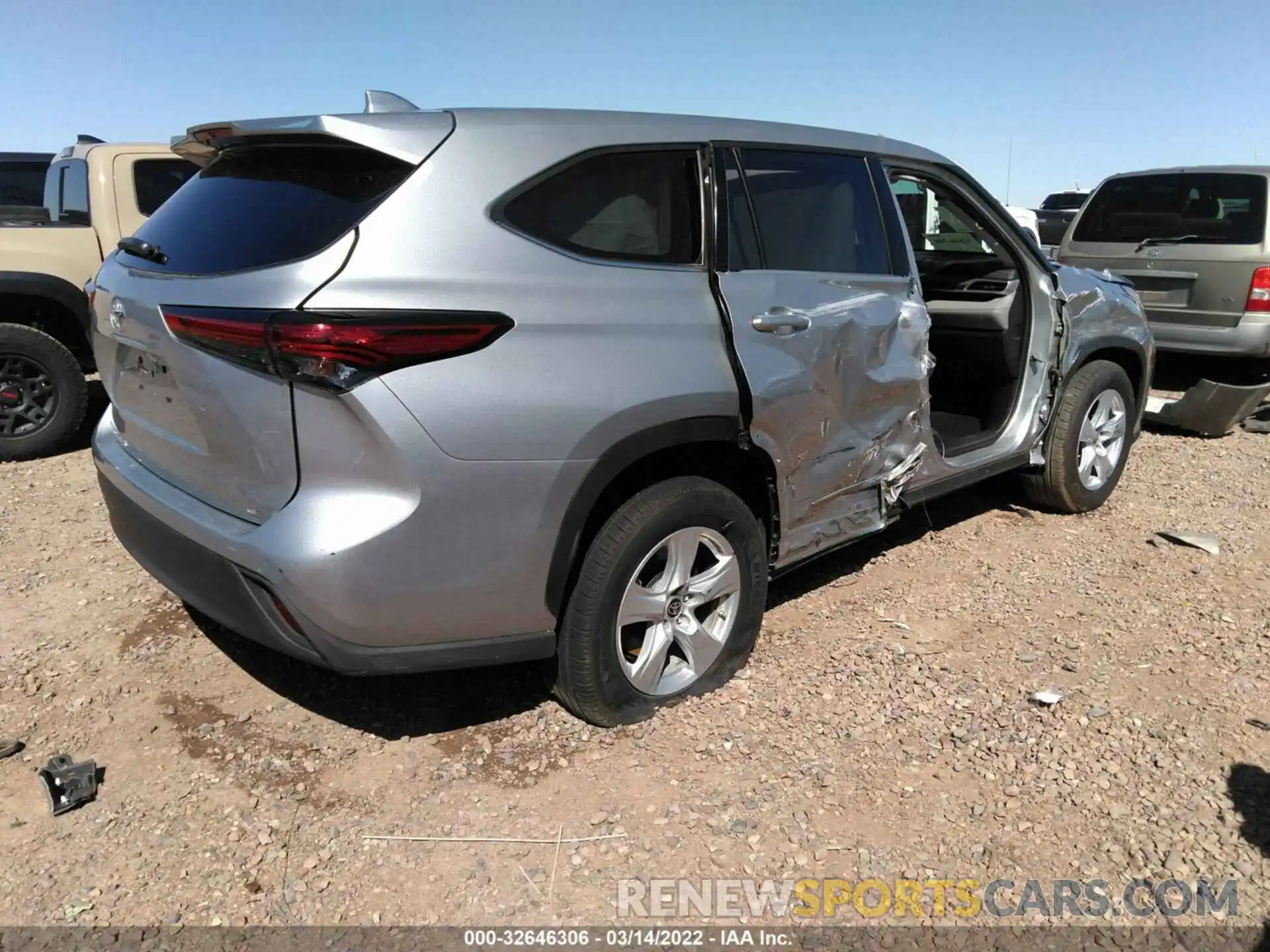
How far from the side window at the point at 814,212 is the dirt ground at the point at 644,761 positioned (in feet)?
4.57

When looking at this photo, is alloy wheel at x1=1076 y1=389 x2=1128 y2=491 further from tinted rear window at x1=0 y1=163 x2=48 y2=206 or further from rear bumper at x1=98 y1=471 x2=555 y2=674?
tinted rear window at x1=0 y1=163 x2=48 y2=206

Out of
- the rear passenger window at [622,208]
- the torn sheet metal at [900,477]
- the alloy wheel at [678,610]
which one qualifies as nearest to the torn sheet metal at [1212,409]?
the torn sheet metal at [900,477]

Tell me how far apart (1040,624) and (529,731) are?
2.08 m

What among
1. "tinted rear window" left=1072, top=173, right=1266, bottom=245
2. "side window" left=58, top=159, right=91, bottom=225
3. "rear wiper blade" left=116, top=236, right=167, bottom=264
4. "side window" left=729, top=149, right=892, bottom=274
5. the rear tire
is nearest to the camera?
"rear wiper blade" left=116, top=236, right=167, bottom=264

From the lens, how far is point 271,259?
2.37 metres

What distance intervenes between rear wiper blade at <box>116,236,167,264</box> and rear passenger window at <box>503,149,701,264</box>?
103cm

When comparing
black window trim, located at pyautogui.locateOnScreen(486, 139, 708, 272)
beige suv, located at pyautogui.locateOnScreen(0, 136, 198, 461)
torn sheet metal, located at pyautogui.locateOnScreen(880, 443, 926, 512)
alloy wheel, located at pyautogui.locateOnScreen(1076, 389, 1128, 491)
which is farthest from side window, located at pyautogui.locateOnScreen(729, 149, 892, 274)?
beige suv, located at pyautogui.locateOnScreen(0, 136, 198, 461)

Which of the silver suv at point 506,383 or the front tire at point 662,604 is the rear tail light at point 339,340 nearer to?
the silver suv at point 506,383

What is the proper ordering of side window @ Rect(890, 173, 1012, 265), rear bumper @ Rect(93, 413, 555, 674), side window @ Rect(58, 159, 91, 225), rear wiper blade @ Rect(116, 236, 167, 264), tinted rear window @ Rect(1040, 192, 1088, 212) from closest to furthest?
rear bumper @ Rect(93, 413, 555, 674), rear wiper blade @ Rect(116, 236, 167, 264), side window @ Rect(890, 173, 1012, 265), side window @ Rect(58, 159, 91, 225), tinted rear window @ Rect(1040, 192, 1088, 212)


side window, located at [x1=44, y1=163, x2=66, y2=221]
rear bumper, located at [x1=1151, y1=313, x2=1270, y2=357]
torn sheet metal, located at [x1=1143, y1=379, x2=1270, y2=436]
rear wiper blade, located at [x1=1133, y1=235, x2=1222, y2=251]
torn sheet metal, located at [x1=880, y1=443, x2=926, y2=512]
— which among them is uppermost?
side window, located at [x1=44, y1=163, x2=66, y2=221]

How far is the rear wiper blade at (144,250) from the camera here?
2.71 meters

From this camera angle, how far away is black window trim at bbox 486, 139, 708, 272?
2.49 metres

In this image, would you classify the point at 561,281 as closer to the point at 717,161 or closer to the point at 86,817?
the point at 717,161

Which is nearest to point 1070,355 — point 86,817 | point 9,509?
point 86,817
